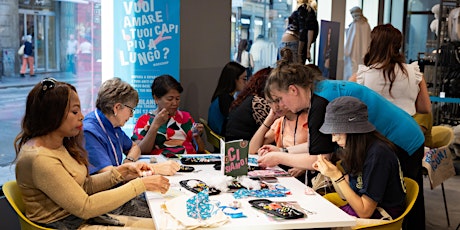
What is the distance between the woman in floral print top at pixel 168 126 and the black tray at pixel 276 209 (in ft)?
5.22

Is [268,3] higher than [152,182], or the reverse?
[268,3]

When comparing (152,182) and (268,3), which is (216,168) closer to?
(152,182)

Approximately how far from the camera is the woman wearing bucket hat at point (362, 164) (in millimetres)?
2756

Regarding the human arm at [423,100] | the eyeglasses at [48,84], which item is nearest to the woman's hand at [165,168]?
the eyeglasses at [48,84]

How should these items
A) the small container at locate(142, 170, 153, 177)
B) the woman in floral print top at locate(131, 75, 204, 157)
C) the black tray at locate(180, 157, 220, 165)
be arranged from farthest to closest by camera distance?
the woman in floral print top at locate(131, 75, 204, 157) < the black tray at locate(180, 157, 220, 165) < the small container at locate(142, 170, 153, 177)

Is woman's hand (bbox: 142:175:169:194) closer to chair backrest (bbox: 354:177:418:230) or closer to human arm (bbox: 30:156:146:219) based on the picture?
human arm (bbox: 30:156:146:219)

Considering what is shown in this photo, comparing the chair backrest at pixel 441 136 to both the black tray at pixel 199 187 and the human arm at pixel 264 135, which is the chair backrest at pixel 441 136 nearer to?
the human arm at pixel 264 135

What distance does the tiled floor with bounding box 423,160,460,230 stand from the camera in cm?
505

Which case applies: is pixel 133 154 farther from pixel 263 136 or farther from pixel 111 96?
pixel 263 136

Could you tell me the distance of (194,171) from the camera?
11.1 feet

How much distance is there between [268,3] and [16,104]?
177 inches

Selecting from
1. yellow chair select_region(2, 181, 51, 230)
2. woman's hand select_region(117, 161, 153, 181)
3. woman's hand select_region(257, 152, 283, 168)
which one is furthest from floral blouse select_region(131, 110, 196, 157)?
yellow chair select_region(2, 181, 51, 230)

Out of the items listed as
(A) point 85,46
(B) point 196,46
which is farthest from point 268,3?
(A) point 85,46

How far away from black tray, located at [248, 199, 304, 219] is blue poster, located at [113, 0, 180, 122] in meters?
2.24
